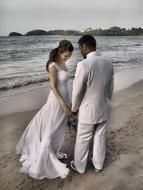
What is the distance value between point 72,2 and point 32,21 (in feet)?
1.18

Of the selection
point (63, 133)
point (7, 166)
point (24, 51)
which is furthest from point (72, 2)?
point (7, 166)

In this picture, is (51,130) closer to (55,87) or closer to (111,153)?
(55,87)

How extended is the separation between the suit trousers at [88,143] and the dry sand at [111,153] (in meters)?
0.08

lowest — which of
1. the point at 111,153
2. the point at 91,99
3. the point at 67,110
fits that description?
the point at 111,153

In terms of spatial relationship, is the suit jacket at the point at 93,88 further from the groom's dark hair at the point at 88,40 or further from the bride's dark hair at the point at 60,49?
the bride's dark hair at the point at 60,49

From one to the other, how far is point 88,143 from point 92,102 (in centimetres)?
34

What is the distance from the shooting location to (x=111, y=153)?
2598 millimetres

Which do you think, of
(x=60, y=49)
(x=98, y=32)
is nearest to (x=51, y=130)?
(x=60, y=49)

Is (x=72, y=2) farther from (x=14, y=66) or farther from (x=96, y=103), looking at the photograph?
(x=96, y=103)

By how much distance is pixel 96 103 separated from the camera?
2.20 metres

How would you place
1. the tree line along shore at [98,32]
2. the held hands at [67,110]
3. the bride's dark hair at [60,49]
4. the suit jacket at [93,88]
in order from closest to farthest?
the suit jacket at [93,88], the bride's dark hair at [60,49], the held hands at [67,110], the tree line along shore at [98,32]

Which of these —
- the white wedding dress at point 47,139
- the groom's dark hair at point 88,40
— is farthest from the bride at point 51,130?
the groom's dark hair at point 88,40

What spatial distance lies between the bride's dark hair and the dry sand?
1.76ft

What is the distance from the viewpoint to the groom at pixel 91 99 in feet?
6.97
